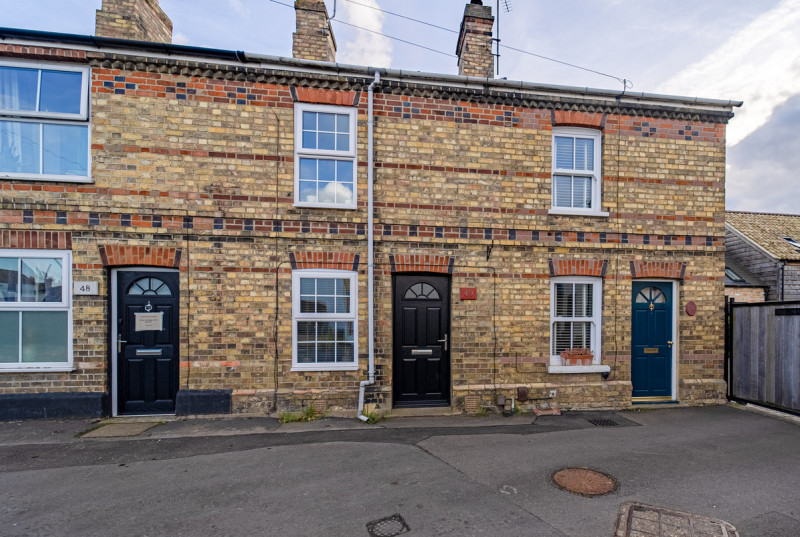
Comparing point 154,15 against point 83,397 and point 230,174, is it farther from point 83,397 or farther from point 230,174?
point 83,397

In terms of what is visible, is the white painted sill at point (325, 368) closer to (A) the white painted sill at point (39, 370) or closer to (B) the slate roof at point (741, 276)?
(A) the white painted sill at point (39, 370)

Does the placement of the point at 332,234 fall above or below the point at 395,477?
above

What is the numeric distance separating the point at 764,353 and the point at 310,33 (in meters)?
10.5

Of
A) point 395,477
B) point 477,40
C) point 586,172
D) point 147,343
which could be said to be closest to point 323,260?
point 147,343

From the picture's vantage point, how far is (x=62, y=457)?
478 centimetres

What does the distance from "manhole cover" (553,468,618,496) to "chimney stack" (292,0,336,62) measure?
7.98 metres

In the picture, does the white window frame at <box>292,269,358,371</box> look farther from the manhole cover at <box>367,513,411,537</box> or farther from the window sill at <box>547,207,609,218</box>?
the window sill at <box>547,207,609,218</box>

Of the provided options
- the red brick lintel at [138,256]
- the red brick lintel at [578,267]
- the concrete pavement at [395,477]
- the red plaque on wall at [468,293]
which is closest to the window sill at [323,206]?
the red brick lintel at [138,256]

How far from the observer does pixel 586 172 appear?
7.27m

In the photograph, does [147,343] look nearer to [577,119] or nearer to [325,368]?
[325,368]

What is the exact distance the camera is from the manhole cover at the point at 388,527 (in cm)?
332

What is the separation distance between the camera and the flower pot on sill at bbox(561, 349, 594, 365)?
709 centimetres

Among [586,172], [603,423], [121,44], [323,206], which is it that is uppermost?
[121,44]

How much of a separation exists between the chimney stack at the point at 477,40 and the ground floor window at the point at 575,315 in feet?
15.3
